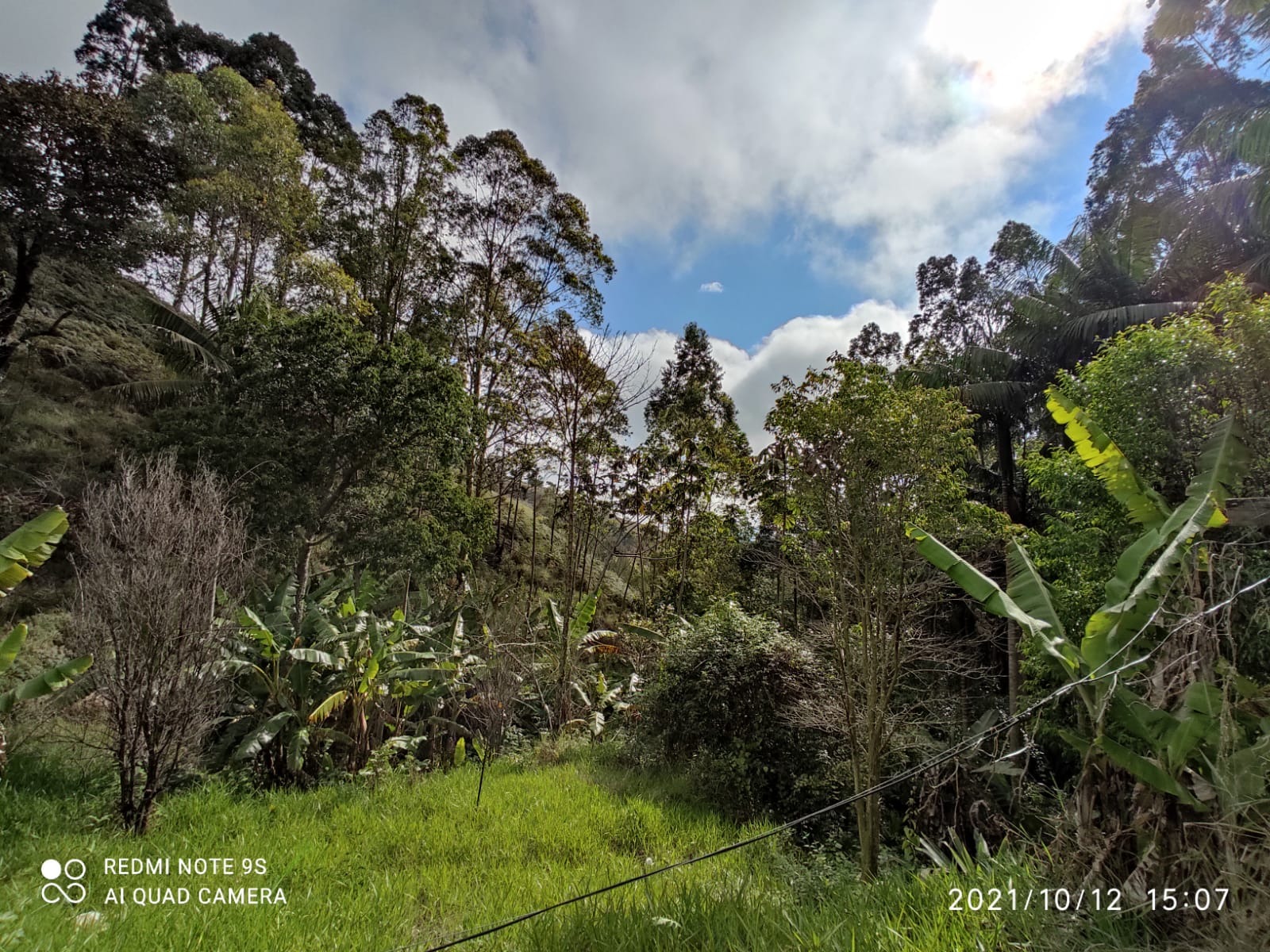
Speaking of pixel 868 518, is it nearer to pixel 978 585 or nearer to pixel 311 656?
pixel 978 585

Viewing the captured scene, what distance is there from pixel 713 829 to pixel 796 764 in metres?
1.84

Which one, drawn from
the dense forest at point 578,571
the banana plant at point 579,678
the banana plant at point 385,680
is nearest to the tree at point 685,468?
the dense forest at point 578,571

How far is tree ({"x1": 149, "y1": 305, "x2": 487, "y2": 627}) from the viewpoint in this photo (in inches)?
342

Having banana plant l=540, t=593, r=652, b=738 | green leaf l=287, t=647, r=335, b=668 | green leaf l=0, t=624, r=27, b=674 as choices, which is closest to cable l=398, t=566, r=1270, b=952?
green leaf l=287, t=647, r=335, b=668

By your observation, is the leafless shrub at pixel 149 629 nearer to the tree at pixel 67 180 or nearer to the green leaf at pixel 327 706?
the green leaf at pixel 327 706

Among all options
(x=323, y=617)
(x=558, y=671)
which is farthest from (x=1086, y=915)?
(x=558, y=671)

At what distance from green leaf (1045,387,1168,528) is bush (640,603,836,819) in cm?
391

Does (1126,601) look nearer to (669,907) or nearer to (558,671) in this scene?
(669,907)

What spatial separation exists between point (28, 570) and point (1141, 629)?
6.88 metres

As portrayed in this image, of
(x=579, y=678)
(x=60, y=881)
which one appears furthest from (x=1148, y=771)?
(x=579, y=678)

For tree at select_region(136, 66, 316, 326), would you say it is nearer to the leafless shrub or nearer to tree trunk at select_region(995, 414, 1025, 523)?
the leafless shrub

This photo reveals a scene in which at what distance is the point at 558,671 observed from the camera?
9352 mm

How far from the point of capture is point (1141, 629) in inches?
97.3

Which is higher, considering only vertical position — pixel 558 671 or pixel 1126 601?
pixel 1126 601
